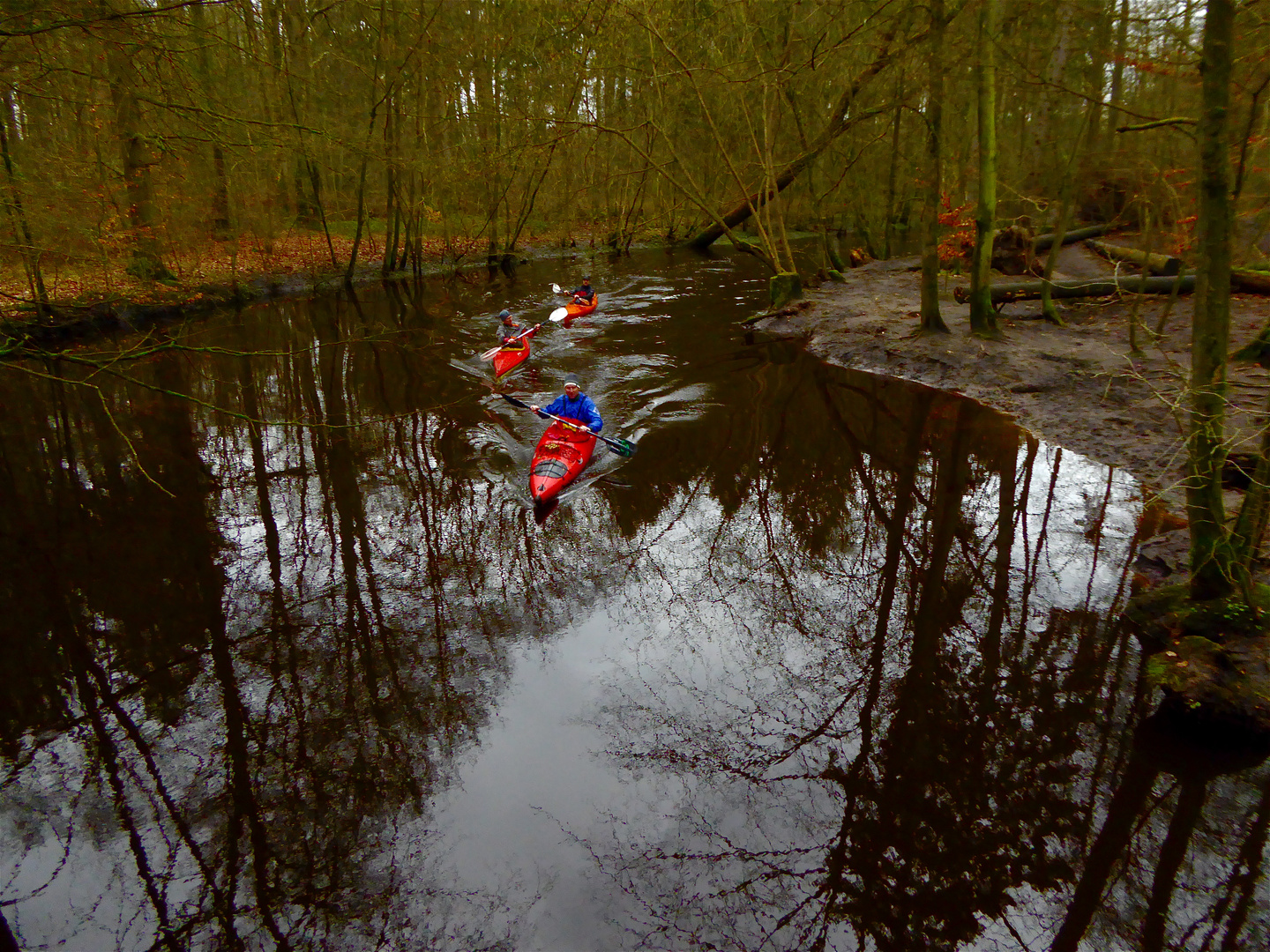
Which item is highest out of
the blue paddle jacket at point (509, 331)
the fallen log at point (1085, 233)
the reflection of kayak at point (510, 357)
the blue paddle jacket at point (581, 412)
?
the fallen log at point (1085, 233)

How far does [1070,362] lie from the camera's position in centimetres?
1220

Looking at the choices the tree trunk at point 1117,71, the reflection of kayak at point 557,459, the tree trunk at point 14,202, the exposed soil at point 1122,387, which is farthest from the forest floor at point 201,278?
the tree trunk at point 1117,71

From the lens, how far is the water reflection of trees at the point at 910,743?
13.8 feet

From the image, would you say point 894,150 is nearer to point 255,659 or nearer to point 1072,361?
point 1072,361

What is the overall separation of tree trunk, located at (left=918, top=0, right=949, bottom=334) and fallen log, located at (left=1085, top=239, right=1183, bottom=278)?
319 cm

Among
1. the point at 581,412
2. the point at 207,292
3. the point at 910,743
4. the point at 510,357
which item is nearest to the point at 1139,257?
the point at 581,412

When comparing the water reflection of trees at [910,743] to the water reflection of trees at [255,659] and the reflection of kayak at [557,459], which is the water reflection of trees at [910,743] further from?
the reflection of kayak at [557,459]

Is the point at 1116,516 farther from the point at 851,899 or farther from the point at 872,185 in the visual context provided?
the point at 872,185

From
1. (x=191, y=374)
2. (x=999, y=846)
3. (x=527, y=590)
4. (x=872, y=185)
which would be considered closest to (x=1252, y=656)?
(x=999, y=846)

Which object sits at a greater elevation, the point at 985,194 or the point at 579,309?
the point at 985,194

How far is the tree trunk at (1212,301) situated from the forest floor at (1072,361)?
265cm

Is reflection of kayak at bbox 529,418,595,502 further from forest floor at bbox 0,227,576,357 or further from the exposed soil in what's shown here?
the exposed soil

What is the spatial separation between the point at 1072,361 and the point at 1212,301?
8042 millimetres

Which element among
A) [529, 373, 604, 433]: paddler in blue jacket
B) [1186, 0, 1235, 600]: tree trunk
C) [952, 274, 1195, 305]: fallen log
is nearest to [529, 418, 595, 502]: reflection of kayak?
[529, 373, 604, 433]: paddler in blue jacket
